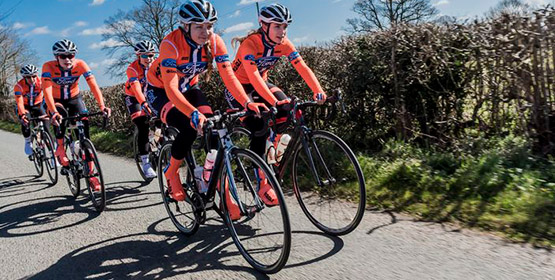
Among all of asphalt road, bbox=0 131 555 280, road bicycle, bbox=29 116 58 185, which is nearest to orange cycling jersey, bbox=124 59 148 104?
road bicycle, bbox=29 116 58 185

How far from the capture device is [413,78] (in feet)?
18.4

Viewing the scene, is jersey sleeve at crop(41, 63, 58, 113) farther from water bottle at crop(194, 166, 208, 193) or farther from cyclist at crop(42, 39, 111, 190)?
water bottle at crop(194, 166, 208, 193)

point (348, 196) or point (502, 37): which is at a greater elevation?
point (502, 37)

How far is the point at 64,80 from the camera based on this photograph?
20.9 feet

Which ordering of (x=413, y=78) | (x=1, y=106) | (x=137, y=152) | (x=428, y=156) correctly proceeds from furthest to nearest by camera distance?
(x=1, y=106), (x=137, y=152), (x=413, y=78), (x=428, y=156)

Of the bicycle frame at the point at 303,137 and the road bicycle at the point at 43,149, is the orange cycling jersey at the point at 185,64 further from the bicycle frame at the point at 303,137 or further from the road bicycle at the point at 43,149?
the road bicycle at the point at 43,149

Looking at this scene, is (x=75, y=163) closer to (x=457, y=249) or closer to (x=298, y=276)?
(x=298, y=276)

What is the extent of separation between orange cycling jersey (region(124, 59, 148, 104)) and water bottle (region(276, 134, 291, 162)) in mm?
3051

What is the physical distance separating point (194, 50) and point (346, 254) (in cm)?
246

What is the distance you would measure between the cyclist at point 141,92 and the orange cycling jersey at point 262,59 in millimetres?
2604

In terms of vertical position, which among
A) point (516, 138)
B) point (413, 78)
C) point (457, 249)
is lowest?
point (457, 249)

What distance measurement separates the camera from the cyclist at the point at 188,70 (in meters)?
3.62

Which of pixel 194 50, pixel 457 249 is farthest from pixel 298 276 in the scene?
pixel 194 50

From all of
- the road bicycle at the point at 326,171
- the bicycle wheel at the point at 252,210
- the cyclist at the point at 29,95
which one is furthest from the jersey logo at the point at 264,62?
the cyclist at the point at 29,95
